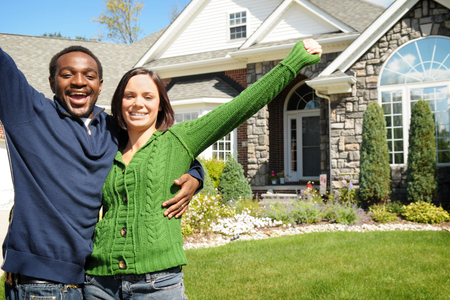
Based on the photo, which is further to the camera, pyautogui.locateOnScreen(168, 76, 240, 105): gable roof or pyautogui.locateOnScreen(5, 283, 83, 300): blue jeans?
pyautogui.locateOnScreen(168, 76, 240, 105): gable roof

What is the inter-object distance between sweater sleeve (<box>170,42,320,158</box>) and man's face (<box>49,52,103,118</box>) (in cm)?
44

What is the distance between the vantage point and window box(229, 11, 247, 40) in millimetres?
13422

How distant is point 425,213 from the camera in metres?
7.86

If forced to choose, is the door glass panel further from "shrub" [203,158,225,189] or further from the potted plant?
"shrub" [203,158,225,189]

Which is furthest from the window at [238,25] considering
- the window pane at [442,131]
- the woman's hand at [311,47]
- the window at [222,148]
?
the woman's hand at [311,47]

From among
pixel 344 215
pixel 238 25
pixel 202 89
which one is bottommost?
pixel 344 215

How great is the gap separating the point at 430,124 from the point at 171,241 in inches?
313

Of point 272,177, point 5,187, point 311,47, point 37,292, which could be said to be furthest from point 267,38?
point 37,292

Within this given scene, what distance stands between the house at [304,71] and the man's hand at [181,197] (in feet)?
26.1

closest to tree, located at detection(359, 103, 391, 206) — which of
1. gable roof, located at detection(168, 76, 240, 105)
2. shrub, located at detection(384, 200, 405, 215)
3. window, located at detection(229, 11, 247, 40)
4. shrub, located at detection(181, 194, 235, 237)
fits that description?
shrub, located at detection(384, 200, 405, 215)

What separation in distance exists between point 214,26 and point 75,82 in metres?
12.5

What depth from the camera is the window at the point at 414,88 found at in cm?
881

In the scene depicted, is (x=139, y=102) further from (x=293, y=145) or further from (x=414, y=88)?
(x=293, y=145)

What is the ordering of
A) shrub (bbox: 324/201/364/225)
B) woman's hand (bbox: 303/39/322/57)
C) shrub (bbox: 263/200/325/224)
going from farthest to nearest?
shrub (bbox: 263/200/325/224), shrub (bbox: 324/201/364/225), woman's hand (bbox: 303/39/322/57)
